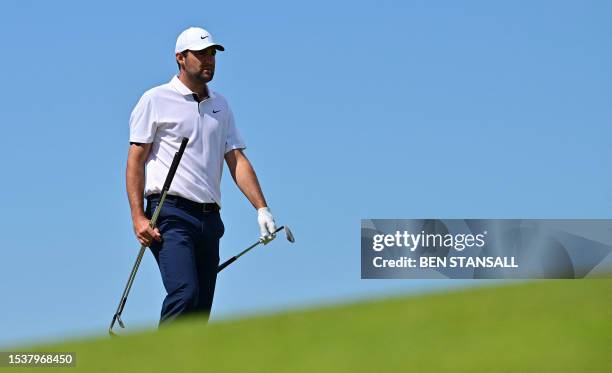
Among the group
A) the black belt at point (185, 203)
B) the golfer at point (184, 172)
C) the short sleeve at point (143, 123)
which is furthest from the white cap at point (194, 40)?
the black belt at point (185, 203)

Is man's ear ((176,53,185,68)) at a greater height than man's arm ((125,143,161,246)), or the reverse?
man's ear ((176,53,185,68))

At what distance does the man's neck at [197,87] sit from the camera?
8.73 m

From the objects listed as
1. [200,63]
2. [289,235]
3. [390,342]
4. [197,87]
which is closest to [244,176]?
[289,235]

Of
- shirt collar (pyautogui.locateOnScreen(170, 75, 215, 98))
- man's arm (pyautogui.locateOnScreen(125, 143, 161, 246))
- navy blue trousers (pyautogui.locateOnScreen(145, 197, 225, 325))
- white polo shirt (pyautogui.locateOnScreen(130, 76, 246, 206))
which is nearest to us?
navy blue trousers (pyautogui.locateOnScreen(145, 197, 225, 325))

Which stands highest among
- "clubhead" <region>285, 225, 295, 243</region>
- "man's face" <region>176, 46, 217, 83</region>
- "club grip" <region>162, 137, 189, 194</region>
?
"man's face" <region>176, 46, 217, 83</region>

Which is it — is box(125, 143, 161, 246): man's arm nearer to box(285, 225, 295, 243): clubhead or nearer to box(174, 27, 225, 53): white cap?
box(174, 27, 225, 53): white cap

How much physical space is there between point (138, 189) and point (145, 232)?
1.20 ft

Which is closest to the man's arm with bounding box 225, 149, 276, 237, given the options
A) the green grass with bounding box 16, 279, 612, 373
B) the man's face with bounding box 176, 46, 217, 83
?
the man's face with bounding box 176, 46, 217, 83

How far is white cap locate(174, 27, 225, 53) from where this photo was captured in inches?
340

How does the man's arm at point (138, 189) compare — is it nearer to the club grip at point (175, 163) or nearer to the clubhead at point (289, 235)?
the club grip at point (175, 163)

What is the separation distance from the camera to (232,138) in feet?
29.6

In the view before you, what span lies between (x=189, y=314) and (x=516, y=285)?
359 centimetres

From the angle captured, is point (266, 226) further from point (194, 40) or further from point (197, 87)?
point (194, 40)

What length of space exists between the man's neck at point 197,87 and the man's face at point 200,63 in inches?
1.7
